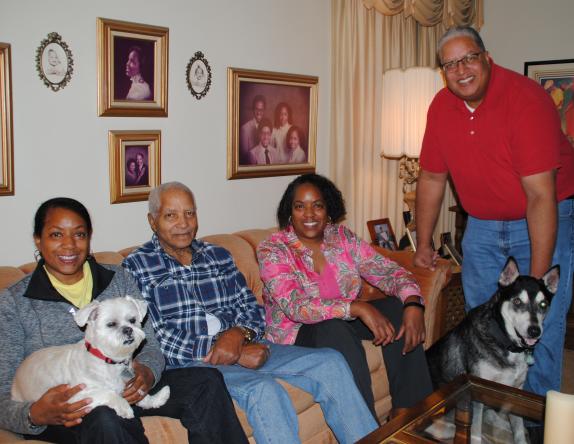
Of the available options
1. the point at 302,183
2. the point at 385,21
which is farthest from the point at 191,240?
the point at 385,21

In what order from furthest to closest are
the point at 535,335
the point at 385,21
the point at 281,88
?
the point at 385,21 < the point at 281,88 < the point at 535,335

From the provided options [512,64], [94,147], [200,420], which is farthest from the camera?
[512,64]

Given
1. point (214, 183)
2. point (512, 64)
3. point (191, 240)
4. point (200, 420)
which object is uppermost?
point (512, 64)

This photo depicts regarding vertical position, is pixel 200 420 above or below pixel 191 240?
below

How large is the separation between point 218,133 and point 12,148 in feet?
3.56

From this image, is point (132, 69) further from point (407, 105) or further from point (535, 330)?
point (535, 330)

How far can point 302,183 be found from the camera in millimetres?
2660

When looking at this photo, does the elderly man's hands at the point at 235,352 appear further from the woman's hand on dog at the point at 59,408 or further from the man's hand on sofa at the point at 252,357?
the woman's hand on dog at the point at 59,408

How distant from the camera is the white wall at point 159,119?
7.84 ft

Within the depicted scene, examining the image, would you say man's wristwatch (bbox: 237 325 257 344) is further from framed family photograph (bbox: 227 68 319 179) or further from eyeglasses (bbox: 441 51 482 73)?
eyeglasses (bbox: 441 51 482 73)

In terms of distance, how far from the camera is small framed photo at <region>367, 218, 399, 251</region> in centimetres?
382

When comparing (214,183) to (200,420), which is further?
(214,183)

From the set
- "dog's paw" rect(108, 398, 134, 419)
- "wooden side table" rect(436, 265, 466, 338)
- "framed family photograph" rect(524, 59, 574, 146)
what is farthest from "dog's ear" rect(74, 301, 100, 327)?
"framed family photograph" rect(524, 59, 574, 146)

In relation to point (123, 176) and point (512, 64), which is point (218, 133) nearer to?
point (123, 176)
